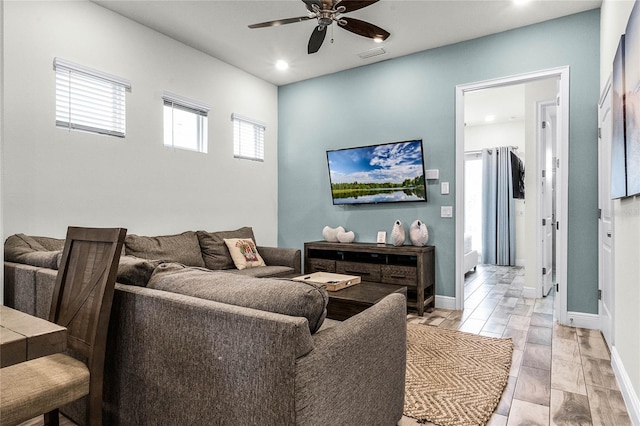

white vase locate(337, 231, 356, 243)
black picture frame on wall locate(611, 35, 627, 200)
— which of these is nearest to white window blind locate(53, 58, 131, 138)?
white vase locate(337, 231, 356, 243)

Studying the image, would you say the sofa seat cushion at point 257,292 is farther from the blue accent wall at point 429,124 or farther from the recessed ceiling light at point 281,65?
the recessed ceiling light at point 281,65

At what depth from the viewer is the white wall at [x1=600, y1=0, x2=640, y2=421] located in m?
1.85

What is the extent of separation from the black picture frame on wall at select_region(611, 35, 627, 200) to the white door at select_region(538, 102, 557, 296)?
7.39 feet

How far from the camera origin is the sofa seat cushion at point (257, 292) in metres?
1.20

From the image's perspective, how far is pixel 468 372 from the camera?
240cm

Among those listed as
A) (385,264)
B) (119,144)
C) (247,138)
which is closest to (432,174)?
(385,264)

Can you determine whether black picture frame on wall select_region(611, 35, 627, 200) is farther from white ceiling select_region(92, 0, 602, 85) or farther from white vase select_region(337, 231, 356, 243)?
white vase select_region(337, 231, 356, 243)

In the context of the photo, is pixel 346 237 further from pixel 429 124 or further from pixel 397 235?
pixel 429 124

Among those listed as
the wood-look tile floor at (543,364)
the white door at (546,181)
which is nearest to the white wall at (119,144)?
the wood-look tile floor at (543,364)

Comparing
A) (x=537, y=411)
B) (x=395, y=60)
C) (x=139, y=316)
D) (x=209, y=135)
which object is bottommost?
(x=537, y=411)

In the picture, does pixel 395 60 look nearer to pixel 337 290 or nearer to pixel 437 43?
pixel 437 43

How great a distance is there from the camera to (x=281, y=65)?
4.56m

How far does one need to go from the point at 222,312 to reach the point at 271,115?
438 centimetres

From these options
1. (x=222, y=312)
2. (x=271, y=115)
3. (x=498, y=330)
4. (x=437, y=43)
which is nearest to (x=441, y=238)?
(x=498, y=330)
